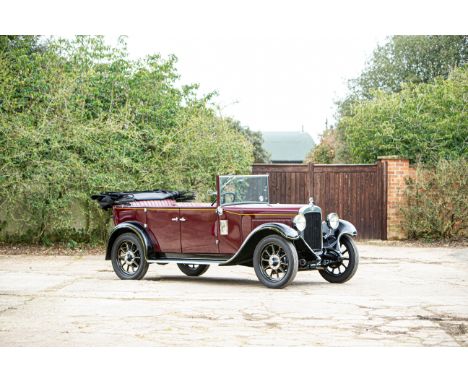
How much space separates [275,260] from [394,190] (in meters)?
9.93

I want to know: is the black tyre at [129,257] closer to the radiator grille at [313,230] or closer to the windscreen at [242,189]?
the windscreen at [242,189]

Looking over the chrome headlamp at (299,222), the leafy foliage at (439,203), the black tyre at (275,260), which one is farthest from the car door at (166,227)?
the leafy foliage at (439,203)

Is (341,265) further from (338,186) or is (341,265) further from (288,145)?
(288,145)

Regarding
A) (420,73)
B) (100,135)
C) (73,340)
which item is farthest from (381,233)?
(420,73)

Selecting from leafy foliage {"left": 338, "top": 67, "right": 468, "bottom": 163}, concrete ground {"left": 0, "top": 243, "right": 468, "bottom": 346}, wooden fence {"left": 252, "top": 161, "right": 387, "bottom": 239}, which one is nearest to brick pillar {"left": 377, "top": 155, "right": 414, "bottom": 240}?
wooden fence {"left": 252, "top": 161, "right": 387, "bottom": 239}

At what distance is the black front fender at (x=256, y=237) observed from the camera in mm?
10789

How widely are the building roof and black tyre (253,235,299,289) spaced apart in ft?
199

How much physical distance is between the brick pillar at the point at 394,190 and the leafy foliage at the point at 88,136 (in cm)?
374

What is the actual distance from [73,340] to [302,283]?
5267mm

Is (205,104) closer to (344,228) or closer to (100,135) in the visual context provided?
(100,135)

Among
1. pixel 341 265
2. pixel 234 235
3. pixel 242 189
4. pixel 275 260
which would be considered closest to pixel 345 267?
pixel 341 265

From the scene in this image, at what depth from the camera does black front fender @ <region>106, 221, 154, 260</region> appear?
12.3m

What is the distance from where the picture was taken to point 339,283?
11883 mm

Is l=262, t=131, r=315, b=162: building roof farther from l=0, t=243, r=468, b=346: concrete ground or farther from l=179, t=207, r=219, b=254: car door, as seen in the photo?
l=179, t=207, r=219, b=254: car door
